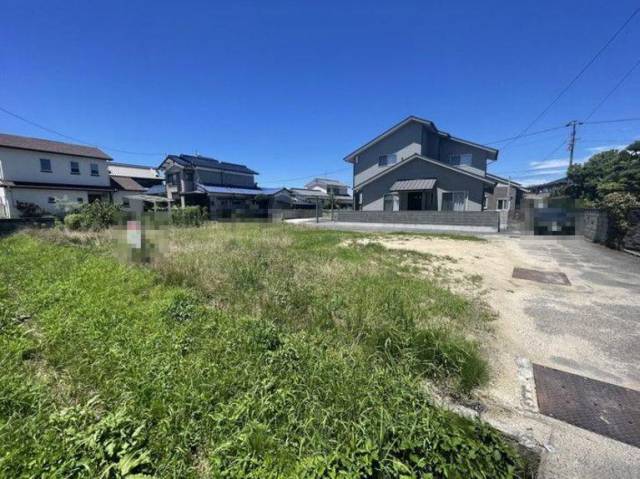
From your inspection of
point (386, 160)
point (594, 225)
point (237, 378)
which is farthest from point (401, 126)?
point (237, 378)

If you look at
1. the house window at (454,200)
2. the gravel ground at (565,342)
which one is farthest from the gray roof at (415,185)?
the gravel ground at (565,342)

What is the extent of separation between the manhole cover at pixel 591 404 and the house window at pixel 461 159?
22534 millimetres

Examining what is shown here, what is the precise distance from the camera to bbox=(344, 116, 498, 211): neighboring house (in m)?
18.6

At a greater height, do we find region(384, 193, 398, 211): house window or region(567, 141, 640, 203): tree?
region(567, 141, 640, 203): tree

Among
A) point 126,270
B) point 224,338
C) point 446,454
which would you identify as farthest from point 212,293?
point 446,454

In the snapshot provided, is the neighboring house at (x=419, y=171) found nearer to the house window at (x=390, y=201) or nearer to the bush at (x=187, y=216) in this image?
the house window at (x=390, y=201)

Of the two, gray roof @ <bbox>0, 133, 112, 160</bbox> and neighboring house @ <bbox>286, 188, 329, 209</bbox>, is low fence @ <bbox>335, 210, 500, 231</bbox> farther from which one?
gray roof @ <bbox>0, 133, 112, 160</bbox>

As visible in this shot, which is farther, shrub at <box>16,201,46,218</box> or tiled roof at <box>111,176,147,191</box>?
tiled roof at <box>111,176,147,191</box>

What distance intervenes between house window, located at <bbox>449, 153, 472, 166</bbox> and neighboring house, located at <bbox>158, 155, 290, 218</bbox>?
16.9 m

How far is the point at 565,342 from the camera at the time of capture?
3.47m

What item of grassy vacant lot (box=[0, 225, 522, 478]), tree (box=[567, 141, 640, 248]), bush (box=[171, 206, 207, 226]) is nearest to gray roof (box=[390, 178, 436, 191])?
tree (box=[567, 141, 640, 248])

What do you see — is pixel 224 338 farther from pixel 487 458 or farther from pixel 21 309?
pixel 21 309

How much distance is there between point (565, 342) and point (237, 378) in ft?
13.0

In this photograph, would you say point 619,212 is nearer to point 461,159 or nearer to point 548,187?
point 461,159
